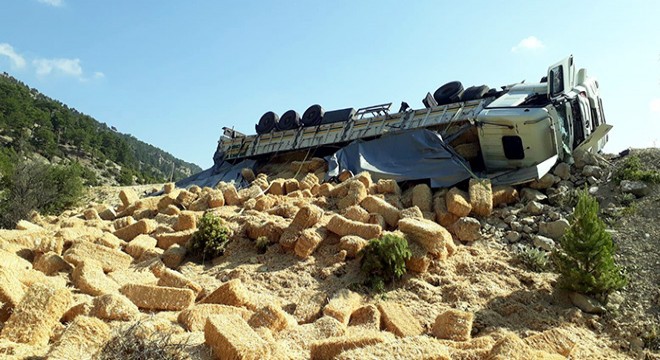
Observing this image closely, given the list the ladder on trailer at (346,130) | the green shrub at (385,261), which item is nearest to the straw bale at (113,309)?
the green shrub at (385,261)

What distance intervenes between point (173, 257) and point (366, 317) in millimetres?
3293

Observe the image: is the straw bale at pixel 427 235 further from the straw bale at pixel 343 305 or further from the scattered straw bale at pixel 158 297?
the scattered straw bale at pixel 158 297

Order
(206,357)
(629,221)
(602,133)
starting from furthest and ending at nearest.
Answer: (602,133), (629,221), (206,357)

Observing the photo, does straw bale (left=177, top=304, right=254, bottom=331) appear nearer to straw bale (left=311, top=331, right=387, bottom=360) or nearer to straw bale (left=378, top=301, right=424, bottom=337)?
straw bale (left=311, top=331, right=387, bottom=360)

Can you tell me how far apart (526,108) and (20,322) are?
8453mm

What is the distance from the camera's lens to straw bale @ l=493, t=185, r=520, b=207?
874 centimetres

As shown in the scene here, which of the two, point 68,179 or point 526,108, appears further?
point 68,179

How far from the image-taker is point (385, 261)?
6.43 m

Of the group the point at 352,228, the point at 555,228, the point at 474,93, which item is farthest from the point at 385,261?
the point at 474,93

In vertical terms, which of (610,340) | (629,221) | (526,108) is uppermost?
(526,108)

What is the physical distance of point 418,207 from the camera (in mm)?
8453

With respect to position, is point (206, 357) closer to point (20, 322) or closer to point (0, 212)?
point (20, 322)

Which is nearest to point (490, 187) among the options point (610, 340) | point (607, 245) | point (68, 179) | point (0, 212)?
point (607, 245)

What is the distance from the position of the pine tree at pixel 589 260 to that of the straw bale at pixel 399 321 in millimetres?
2015
